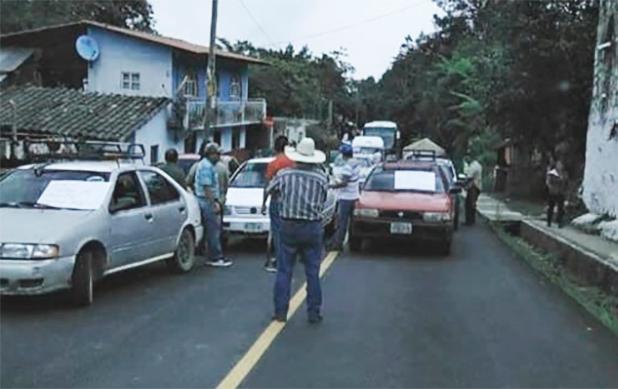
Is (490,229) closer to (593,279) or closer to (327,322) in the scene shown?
(593,279)

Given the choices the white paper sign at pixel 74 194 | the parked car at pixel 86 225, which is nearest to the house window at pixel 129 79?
the parked car at pixel 86 225

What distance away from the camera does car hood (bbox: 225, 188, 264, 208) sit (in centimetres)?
1417

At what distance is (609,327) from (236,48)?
61.1 metres

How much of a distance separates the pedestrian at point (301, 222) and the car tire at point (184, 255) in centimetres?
337

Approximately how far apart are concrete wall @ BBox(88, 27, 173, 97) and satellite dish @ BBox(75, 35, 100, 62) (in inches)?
26.3

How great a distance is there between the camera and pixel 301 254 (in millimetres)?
8133

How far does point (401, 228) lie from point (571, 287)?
11.3 ft

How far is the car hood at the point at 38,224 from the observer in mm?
8328

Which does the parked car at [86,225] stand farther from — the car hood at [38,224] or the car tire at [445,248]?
the car tire at [445,248]

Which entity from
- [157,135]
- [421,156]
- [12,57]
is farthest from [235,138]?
[421,156]

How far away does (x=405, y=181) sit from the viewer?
15516 millimetres

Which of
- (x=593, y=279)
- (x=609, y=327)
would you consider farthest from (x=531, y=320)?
(x=593, y=279)

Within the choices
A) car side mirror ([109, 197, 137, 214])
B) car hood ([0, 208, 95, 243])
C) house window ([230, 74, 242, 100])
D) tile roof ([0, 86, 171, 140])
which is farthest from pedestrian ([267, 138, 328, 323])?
house window ([230, 74, 242, 100])

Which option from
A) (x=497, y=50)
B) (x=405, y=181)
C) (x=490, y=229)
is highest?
(x=497, y=50)
